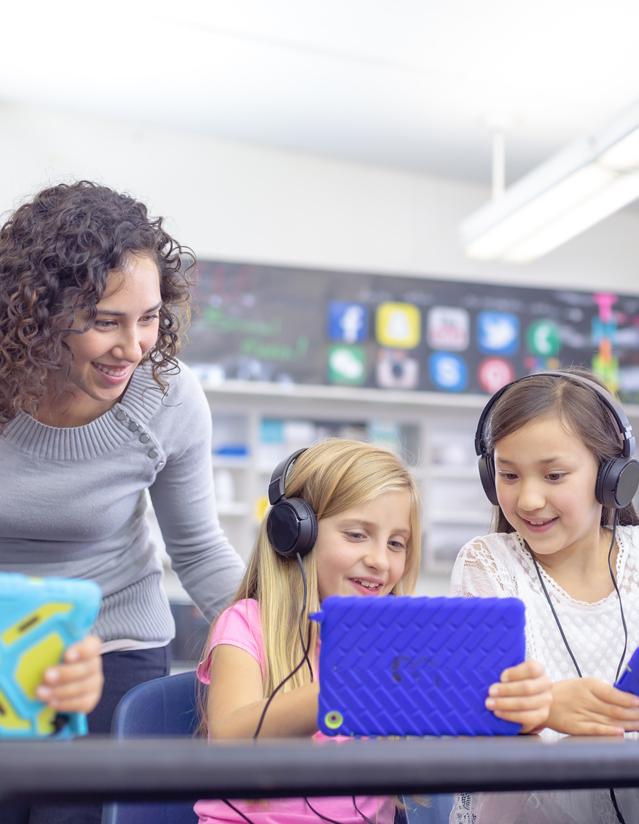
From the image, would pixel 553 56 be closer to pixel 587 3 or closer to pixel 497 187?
pixel 587 3

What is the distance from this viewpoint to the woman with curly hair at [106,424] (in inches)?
49.3

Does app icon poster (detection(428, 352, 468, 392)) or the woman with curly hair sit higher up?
app icon poster (detection(428, 352, 468, 392))

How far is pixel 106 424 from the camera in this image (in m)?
1.40

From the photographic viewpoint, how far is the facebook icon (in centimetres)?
435

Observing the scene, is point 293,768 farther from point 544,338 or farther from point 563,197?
point 544,338

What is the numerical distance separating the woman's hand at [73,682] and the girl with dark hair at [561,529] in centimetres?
69

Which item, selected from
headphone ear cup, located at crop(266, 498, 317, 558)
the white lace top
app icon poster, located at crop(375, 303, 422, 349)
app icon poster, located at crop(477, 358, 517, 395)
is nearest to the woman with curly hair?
headphone ear cup, located at crop(266, 498, 317, 558)

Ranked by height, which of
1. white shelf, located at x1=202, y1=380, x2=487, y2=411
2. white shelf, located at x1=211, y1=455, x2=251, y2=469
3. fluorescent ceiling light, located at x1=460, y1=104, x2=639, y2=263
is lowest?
white shelf, located at x1=211, y1=455, x2=251, y2=469

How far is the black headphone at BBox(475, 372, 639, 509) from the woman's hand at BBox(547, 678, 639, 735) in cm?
46

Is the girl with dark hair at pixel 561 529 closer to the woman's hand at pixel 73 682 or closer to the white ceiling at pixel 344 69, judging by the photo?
the woman's hand at pixel 73 682

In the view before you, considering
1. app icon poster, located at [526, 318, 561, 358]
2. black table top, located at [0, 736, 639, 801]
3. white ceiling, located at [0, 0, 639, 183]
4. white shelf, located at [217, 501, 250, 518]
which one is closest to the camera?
black table top, located at [0, 736, 639, 801]

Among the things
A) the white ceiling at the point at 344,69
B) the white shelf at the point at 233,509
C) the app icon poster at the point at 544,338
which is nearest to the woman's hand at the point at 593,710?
the white ceiling at the point at 344,69

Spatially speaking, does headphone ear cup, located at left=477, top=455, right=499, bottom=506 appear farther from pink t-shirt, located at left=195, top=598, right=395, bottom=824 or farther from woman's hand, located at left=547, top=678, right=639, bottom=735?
woman's hand, located at left=547, top=678, right=639, bottom=735

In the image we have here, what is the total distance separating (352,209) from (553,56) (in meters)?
1.30
